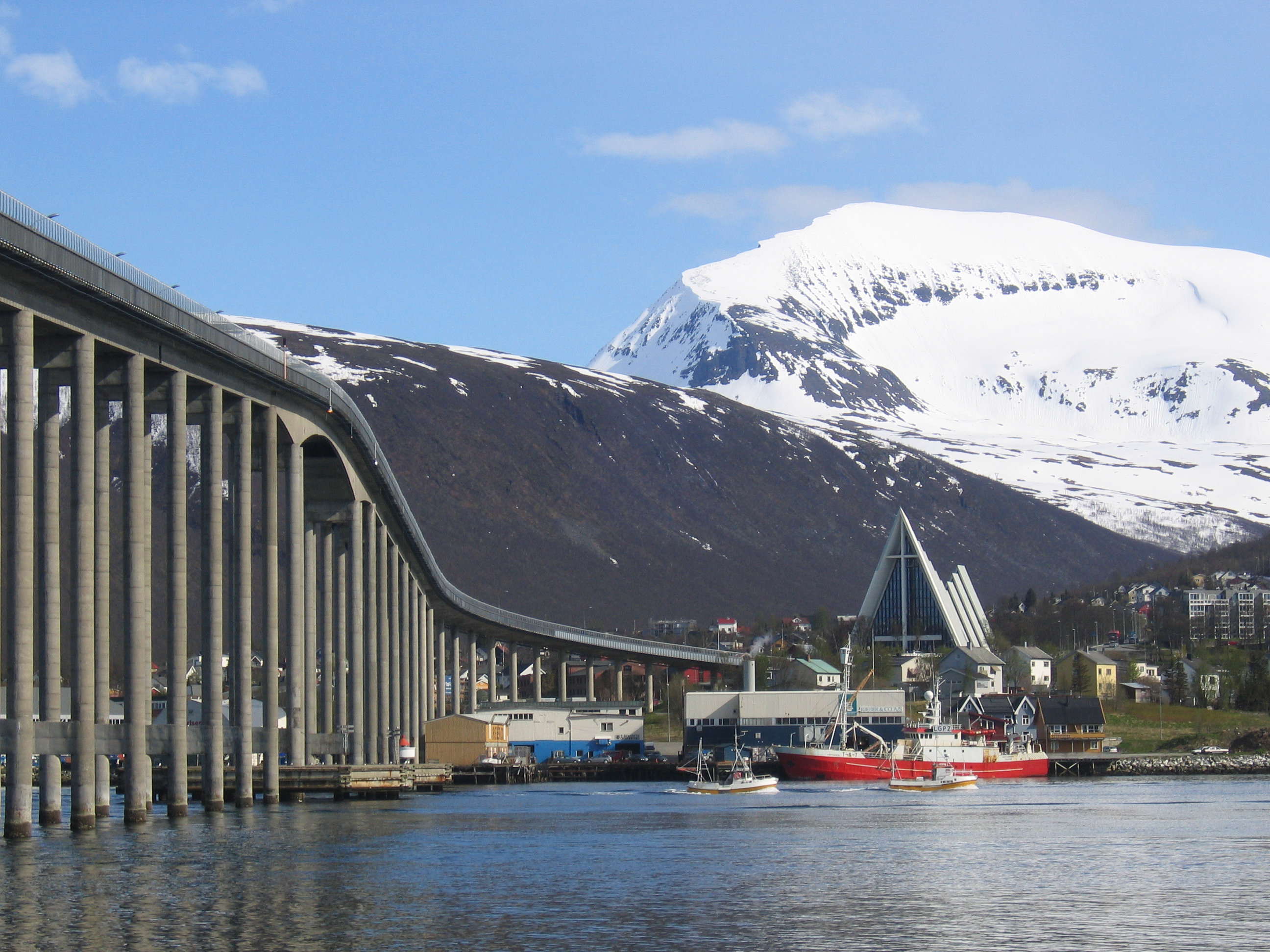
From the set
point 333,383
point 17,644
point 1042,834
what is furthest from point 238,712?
point 1042,834

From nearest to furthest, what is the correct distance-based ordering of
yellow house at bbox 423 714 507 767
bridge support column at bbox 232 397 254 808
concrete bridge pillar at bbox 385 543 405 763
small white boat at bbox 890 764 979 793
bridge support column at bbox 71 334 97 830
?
1. bridge support column at bbox 71 334 97 830
2. bridge support column at bbox 232 397 254 808
3. small white boat at bbox 890 764 979 793
4. concrete bridge pillar at bbox 385 543 405 763
5. yellow house at bbox 423 714 507 767

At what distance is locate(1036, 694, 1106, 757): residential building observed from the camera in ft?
614

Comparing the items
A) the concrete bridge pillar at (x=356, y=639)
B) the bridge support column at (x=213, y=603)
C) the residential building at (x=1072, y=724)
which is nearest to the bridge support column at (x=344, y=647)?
the concrete bridge pillar at (x=356, y=639)

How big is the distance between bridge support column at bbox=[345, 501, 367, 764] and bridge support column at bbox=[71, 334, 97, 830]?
42536mm

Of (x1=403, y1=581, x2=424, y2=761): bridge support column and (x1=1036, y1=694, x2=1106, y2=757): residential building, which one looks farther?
(x1=1036, y1=694, x2=1106, y2=757): residential building

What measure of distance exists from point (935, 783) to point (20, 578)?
3146 inches

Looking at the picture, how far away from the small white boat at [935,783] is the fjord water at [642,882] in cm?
3447

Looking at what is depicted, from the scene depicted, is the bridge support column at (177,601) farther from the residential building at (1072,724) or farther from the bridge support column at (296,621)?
the residential building at (1072,724)

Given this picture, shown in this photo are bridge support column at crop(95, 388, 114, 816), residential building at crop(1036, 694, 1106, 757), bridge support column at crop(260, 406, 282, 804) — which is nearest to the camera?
bridge support column at crop(95, 388, 114, 816)

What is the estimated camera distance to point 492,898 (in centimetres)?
5162

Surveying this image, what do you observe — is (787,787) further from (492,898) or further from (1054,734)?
(492,898)

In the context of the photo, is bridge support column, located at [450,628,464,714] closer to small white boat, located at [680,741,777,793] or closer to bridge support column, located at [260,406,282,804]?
small white boat, located at [680,741,777,793]

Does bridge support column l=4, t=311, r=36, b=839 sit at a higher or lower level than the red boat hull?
higher

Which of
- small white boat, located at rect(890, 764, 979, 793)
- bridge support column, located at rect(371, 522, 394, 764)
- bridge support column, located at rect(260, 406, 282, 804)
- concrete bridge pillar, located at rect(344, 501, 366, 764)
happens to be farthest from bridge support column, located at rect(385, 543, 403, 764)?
bridge support column, located at rect(260, 406, 282, 804)
